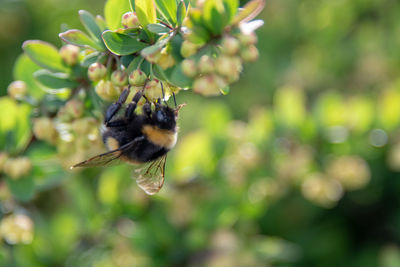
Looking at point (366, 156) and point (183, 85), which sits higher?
point (183, 85)

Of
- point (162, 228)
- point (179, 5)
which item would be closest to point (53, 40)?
point (162, 228)

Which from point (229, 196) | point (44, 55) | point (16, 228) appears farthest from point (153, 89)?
point (229, 196)

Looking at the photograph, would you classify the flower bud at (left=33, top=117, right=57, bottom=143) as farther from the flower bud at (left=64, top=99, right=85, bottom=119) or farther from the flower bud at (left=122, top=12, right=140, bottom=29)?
the flower bud at (left=122, top=12, right=140, bottom=29)

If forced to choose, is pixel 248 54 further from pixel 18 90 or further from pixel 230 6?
pixel 18 90

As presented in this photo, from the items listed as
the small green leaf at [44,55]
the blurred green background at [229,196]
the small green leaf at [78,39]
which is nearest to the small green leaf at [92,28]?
the small green leaf at [78,39]

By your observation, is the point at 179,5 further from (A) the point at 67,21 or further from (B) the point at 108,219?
(A) the point at 67,21

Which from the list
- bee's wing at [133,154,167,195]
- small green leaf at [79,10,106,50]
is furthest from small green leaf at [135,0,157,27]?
bee's wing at [133,154,167,195]
